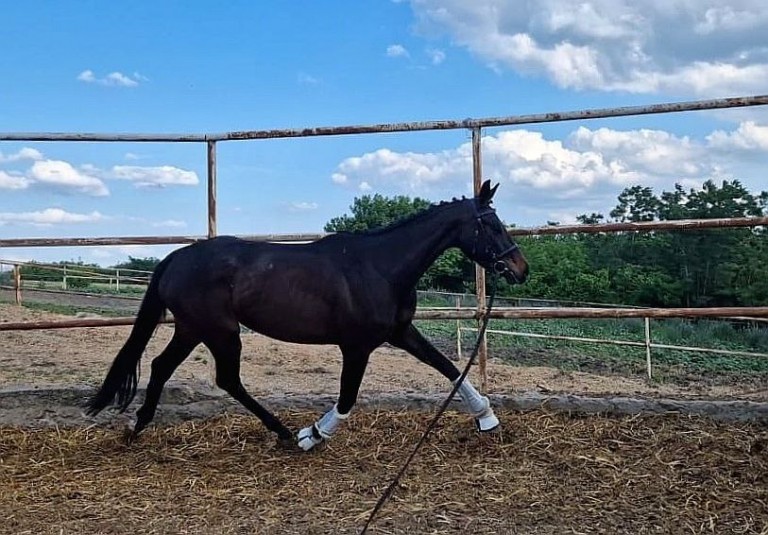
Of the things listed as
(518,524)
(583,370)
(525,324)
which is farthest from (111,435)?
(525,324)

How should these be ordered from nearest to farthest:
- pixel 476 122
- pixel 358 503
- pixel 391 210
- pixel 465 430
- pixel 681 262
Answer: pixel 358 503
pixel 465 430
pixel 476 122
pixel 681 262
pixel 391 210

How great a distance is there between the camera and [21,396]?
4.65 metres

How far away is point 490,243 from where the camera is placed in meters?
3.87

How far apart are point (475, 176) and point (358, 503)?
89.1 inches

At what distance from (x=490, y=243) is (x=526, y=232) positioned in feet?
2.23

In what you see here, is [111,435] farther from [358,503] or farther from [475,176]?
[475,176]

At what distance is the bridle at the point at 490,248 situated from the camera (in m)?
3.84

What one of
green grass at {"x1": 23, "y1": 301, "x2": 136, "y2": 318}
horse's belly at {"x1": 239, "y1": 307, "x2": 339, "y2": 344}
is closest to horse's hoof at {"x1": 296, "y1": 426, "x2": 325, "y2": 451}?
horse's belly at {"x1": 239, "y1": 307, "x2": 339, "y2": 344}

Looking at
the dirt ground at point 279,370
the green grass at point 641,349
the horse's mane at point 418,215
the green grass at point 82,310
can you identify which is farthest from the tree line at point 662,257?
the green grass at point 82,310

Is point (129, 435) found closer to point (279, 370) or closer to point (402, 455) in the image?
point (402, 455)

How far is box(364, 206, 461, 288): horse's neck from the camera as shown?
3951 mm

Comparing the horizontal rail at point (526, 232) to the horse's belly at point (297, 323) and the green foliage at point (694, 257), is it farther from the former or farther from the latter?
the green foliage at point (694, 257)

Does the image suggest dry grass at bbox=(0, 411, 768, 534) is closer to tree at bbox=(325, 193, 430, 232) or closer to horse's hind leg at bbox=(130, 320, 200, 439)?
horse's hind leg at bbox=(130, 320, 200, 439)

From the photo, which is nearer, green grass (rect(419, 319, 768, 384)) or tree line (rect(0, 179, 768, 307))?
tree line (rect(0, 179, 768, 307))
